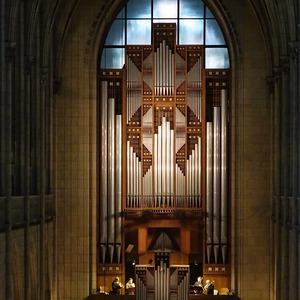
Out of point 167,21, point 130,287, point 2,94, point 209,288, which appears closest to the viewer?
point 2,94

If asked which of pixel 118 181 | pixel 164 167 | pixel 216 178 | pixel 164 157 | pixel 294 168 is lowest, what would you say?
pixel 118 181

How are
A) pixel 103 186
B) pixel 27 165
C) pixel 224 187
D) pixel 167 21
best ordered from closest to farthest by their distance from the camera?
pixel 27 165
pixel 224 187
pixel 103 186
pixel 167 21

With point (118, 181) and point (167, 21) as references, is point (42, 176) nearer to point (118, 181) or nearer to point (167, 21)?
point (118, 181)

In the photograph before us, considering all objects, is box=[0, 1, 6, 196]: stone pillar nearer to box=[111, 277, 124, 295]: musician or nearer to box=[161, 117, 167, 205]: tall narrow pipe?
box=[111, 277, 124, 295]: musician

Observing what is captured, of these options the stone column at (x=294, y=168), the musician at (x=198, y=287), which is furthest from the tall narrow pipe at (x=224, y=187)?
the stone column at (x=294, y=168)

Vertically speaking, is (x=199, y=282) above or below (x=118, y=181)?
below

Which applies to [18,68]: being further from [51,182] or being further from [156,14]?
[156,14]

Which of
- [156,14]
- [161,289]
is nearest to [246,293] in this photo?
[161,289]

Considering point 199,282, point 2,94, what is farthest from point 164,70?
point 2,94

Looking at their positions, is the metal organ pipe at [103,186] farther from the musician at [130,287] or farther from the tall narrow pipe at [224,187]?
the tall narrow pipe at [224,187]

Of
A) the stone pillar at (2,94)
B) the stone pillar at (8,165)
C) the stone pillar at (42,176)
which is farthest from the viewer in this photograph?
the stone pillar at (42,176)

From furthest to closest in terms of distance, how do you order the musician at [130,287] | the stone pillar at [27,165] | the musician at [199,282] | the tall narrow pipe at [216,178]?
1. the tall narrow pipe at [216,178]
2. the musician at [130,287]
3. the musician at [199,282]
4. the stone pillar at [27,165]

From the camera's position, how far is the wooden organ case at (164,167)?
3350cm

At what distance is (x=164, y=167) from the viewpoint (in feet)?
110
